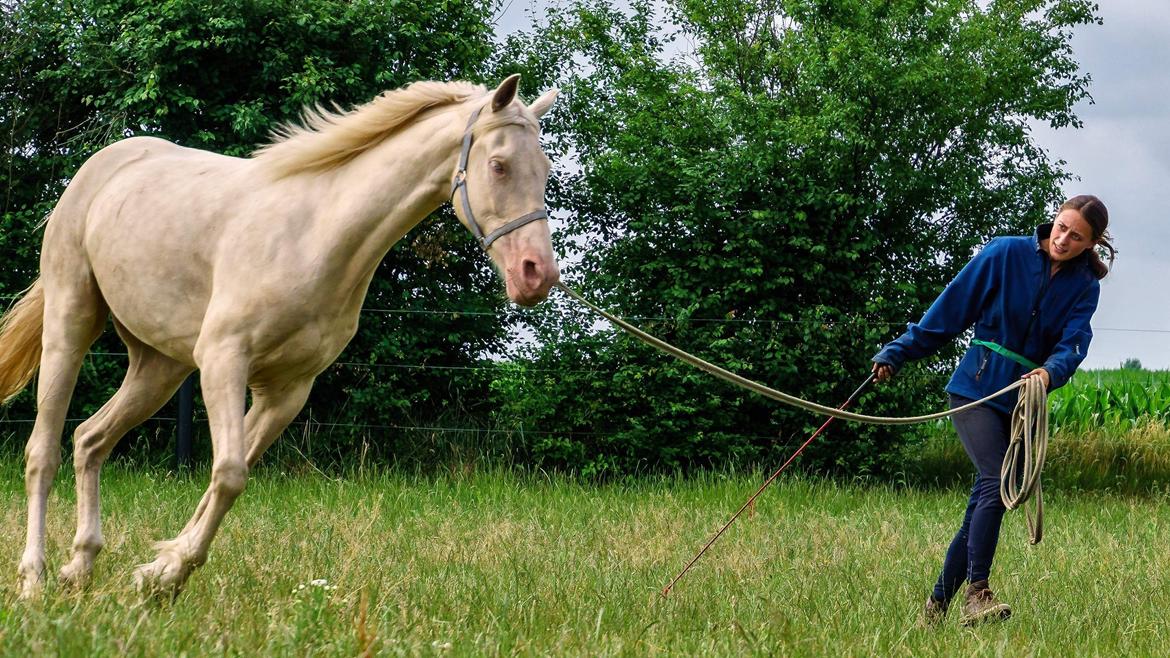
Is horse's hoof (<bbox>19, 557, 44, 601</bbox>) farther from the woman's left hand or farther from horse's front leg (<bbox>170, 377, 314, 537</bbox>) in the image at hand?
the woman's left hand

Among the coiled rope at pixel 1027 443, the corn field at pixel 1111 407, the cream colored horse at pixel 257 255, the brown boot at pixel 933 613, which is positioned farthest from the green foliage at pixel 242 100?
the corn field at pixel 1111 407

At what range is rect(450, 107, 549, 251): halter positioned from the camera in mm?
4207

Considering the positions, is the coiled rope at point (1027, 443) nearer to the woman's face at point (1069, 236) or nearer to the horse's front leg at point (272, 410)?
the woman's face at point (1069, 236)

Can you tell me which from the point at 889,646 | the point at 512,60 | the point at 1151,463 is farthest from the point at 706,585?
the point at 1151,463

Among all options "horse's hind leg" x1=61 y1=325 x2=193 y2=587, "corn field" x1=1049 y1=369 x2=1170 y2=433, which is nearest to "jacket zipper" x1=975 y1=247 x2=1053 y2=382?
"horse's hind leg" x1=61 y1=325 x2=193 y2=587

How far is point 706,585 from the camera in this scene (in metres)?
5.85

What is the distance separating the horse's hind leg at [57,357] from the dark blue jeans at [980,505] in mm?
3853

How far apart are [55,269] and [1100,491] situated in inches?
414

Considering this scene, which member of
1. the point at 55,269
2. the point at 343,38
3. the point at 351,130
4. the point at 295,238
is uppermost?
the point at 343,38

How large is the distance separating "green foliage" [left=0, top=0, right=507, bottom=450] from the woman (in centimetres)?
621

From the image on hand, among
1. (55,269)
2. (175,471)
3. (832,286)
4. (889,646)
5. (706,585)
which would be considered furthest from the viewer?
(832,286)

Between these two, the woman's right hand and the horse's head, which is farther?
the woman's right hand

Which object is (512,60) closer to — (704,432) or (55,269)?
(704,432)

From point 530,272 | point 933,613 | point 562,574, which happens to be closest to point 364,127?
point 530,272
